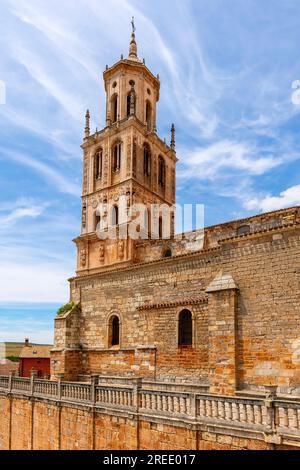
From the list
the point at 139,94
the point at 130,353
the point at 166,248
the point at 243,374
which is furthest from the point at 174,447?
the point at 139,94

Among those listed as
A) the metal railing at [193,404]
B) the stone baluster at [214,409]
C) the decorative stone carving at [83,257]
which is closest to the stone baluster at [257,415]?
the metal railing at [193,404]

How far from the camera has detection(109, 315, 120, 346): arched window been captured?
20781mm

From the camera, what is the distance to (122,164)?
27891mm

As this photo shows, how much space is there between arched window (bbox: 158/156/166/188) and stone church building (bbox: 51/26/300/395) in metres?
0.09

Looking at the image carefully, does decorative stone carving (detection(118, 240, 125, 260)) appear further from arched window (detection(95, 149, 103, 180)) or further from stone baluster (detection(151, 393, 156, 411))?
stone baluster (detection(151, 393, 156, 411))

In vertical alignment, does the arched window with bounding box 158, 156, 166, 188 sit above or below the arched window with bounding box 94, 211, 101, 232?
above

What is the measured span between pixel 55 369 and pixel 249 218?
13563mm

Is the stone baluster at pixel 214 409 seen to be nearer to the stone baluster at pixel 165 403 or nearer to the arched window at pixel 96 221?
the stone baluster at pixel 165 403

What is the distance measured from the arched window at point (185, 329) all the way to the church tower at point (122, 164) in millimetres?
8521

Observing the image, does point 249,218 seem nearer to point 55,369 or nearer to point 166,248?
point 166,248

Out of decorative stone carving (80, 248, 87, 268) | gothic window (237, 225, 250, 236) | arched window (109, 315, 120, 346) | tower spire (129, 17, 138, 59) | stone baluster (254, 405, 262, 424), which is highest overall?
tower spire (129, 17, 138, 59)

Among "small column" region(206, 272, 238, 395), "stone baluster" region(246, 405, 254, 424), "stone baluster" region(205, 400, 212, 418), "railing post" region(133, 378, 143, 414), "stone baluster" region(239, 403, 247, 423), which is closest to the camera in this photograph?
"stone baluster" region(246, 405, 254, 424)

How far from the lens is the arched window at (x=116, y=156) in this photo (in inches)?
1120

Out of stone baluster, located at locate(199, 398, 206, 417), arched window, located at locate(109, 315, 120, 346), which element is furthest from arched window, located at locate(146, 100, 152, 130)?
stone baluster, located at locate(199, 398, 206, 417)
